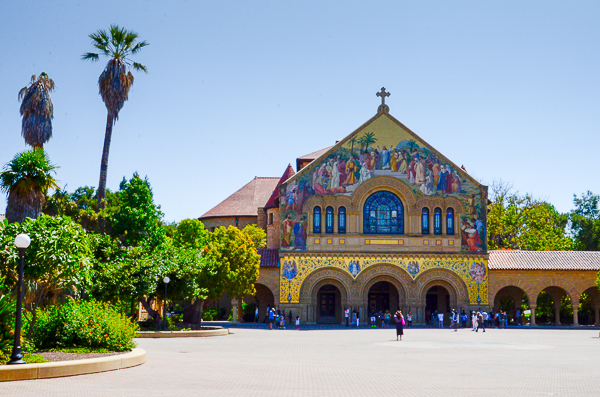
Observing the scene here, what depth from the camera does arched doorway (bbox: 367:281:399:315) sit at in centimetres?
4831

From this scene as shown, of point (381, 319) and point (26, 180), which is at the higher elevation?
point (26, 180)

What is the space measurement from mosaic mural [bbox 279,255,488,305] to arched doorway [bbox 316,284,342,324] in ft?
11.1

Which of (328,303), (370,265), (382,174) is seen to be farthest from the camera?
(328,303)

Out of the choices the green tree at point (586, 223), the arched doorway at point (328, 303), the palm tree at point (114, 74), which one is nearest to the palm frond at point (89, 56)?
the palm tree at point (114, 74)

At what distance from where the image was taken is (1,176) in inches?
1236

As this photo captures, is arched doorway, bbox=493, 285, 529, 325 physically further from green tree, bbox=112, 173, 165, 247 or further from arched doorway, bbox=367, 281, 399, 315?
green tree, bbox=112, 173, 165, 247

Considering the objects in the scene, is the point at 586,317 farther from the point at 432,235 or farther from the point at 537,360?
the point at 537,360

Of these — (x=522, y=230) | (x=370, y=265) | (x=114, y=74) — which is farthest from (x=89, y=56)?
(x=522, y=230)

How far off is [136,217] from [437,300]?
22.9 meters

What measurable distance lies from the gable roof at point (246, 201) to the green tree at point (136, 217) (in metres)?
23.1

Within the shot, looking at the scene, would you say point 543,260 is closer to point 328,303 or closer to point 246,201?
point 328,303

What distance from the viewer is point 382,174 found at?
4669cm

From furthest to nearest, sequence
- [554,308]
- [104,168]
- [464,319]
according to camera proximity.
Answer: [554,308] → [464,319] → [104,168]

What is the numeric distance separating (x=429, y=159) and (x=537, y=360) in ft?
93.6
